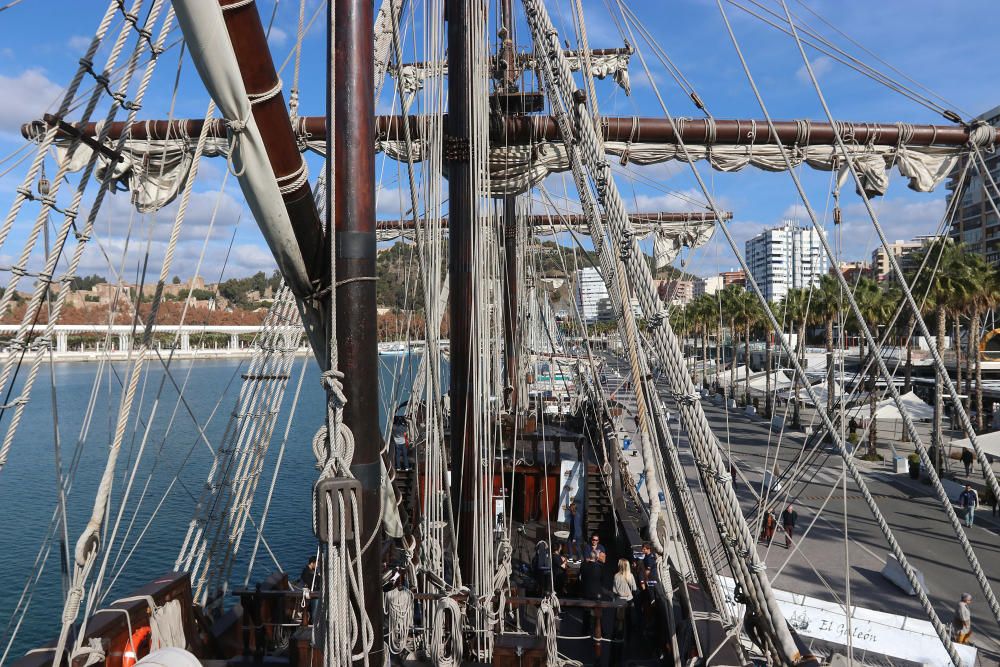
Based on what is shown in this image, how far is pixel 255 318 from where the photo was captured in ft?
306

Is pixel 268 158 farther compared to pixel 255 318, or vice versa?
pixel 255 318

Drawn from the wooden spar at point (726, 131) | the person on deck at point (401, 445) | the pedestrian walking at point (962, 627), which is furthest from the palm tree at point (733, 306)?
the pedestrian walking at point (962, 627)

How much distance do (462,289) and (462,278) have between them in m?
0.10

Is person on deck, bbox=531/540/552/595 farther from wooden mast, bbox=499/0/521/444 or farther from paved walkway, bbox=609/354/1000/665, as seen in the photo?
wooden mast, bbox=499/0/521/444

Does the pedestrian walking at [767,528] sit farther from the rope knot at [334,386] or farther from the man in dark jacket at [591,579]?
the rope knot at [334,386]

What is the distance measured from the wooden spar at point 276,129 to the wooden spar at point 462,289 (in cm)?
284

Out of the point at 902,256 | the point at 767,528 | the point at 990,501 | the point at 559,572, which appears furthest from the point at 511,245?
the point at 902,256

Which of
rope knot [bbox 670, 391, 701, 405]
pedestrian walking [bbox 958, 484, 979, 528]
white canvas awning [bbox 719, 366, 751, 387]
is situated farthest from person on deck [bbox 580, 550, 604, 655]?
white canvas awning [bbox 719, 366, 751, 387]

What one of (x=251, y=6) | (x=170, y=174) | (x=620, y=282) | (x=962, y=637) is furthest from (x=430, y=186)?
(x=962, y=637)

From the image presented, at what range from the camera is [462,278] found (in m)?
6.01

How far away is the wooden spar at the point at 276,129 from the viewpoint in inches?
101

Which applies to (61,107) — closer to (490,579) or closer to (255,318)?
(490,579)

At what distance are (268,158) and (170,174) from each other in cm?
818

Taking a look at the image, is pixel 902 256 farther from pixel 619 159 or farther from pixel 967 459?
pixel 619 159
